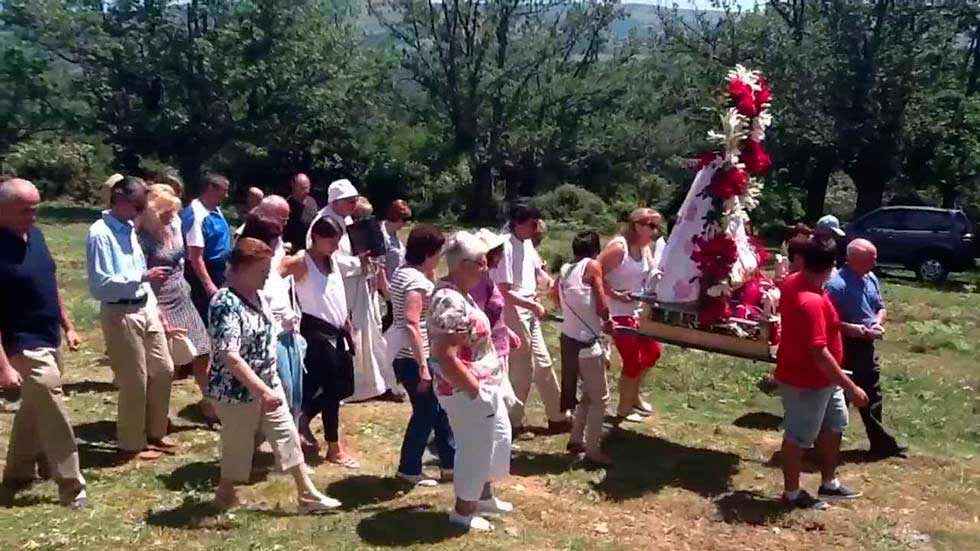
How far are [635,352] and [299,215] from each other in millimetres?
3483

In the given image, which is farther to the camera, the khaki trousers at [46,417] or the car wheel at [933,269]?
the car wheel at [933,269]

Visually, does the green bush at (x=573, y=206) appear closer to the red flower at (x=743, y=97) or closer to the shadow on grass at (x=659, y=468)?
the shadow on grass at (x=659, y=468)

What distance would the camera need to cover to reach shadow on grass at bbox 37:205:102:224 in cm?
3176

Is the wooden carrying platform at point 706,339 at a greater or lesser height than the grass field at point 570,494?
greater

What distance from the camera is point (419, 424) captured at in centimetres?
658

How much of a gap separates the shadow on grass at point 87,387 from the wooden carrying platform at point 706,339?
4.80 metres

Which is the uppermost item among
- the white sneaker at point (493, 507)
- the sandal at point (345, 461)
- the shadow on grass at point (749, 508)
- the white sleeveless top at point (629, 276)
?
the white sleeveless top at point (629, 276)

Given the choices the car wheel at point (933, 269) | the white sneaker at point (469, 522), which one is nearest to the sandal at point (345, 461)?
the white sneaker at point (469, 522)

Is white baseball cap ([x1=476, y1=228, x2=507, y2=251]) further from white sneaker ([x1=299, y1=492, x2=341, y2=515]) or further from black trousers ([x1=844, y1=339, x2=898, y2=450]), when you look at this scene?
black trousers ([x1=844, y1=339, x2=898, y2=450])

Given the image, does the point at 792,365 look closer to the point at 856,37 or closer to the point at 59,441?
the point at 59,441

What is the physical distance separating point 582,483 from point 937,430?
447 cm

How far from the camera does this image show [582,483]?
23.9 feet

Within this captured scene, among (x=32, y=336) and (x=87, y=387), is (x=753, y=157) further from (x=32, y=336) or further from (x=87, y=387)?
(x=87, y=387)

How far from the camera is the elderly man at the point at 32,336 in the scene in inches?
219
